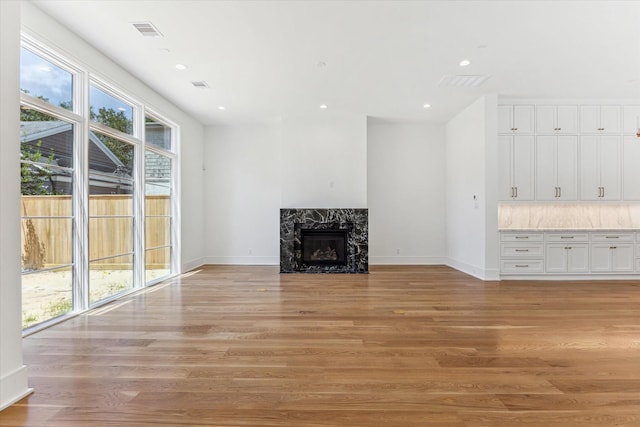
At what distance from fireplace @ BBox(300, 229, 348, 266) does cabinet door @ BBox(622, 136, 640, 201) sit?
505 cm

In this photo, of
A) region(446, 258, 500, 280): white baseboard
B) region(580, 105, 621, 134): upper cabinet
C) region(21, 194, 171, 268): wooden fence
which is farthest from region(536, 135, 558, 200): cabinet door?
region(21, 194, 171, 268): wooden fence

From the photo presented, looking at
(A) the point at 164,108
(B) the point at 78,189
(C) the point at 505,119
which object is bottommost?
(B) the point at 78,189

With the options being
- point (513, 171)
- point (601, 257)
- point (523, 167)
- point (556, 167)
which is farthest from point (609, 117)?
point (601, 257)

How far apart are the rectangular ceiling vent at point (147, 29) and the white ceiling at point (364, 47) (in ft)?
0.22

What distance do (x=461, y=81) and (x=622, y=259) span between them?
4.16 meters

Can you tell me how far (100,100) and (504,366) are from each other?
5236 millimetres

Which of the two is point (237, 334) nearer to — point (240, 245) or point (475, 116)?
point (240, 245)

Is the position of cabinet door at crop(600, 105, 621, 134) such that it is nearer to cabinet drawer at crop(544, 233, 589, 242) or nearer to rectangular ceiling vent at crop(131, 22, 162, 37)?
cabinet drawer at crop(544, 233, 589, 242)

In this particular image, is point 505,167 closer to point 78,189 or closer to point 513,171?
point 513,171

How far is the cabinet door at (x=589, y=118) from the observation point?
5621 mm

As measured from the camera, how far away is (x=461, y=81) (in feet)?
15.8

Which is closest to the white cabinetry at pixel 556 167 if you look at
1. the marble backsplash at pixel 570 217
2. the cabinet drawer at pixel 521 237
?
the marble backsplash at pixel 570 217

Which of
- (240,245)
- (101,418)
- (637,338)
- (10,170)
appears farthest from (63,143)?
Answer: (637,338)

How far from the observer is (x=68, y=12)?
10.4 ft
